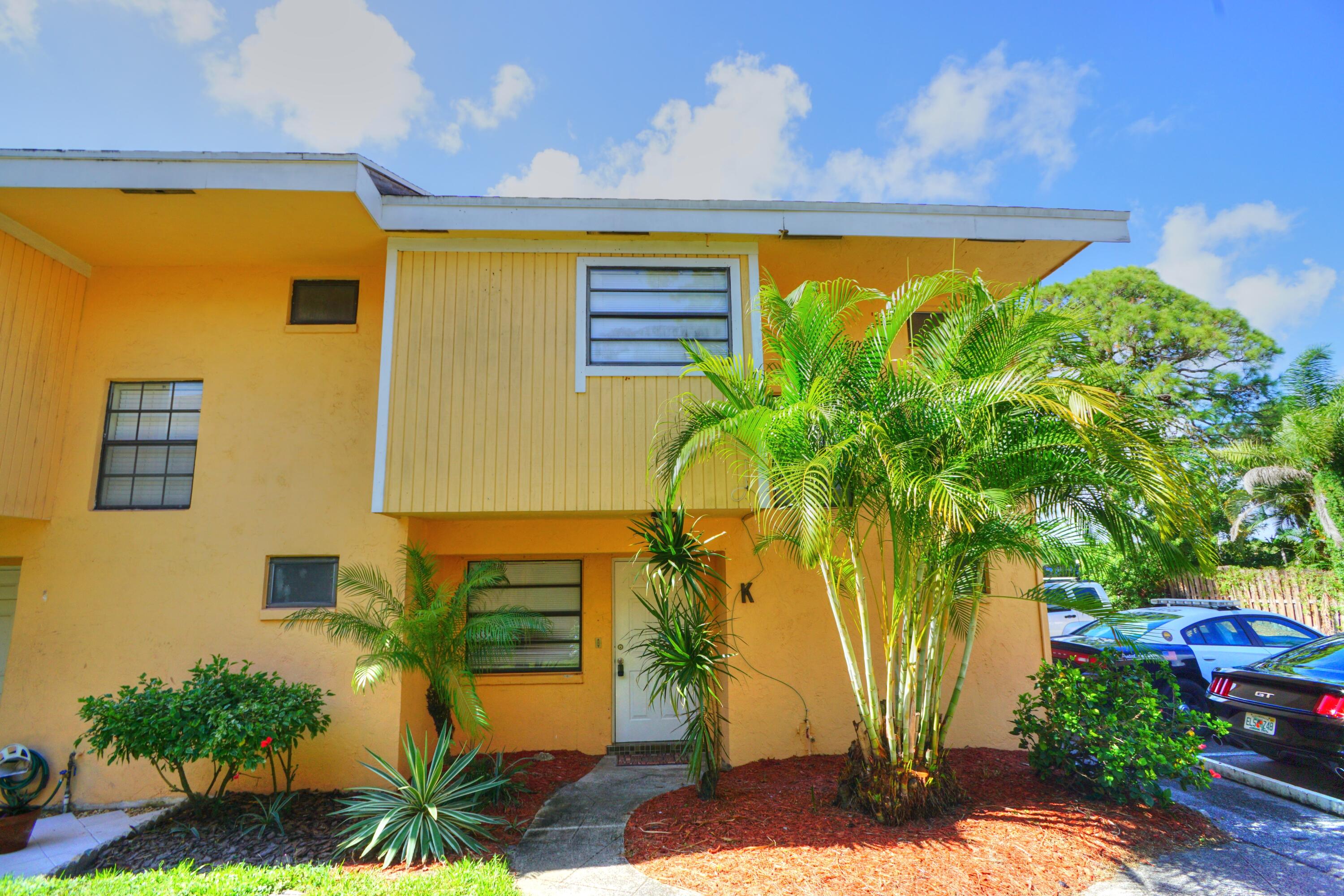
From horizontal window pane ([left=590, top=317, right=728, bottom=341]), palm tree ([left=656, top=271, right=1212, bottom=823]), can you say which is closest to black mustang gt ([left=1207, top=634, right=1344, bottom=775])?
palm tree ([left=656, top=271, right=1212, bottom=823])

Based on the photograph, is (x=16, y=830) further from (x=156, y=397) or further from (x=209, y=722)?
(x=156, y=397)

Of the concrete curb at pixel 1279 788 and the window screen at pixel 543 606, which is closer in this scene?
the concrete curb at pixel 1279 788

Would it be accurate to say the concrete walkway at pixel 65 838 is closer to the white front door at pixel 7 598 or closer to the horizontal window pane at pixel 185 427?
the white front door at pixel 7 598

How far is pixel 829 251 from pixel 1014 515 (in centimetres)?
362

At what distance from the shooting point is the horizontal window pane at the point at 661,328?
22.3 feet

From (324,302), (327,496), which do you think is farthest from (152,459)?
(324,302)

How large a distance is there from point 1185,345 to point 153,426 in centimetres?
2640

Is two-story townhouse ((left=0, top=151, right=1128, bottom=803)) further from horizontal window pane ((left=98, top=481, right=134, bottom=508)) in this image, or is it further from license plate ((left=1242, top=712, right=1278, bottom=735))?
license plate ((left=1242, top=712, right=1278, bottom=735))

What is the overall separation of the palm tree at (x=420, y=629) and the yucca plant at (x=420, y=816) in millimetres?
516

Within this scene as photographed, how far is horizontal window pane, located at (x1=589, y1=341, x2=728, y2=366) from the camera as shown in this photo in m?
6.73

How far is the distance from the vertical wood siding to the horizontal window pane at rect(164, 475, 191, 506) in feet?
3.45

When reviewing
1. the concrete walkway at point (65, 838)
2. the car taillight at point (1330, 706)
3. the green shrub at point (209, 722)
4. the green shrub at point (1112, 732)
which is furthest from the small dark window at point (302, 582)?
the car taillight at point (1330, 706)

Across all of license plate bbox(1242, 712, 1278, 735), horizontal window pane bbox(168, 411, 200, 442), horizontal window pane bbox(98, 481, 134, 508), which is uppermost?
horizontal window pane bbox(168, 411, 200, 442)

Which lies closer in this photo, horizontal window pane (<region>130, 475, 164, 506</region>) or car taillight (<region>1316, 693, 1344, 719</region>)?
car taillight (<region>1316, 693, 1344, 719</region>)
